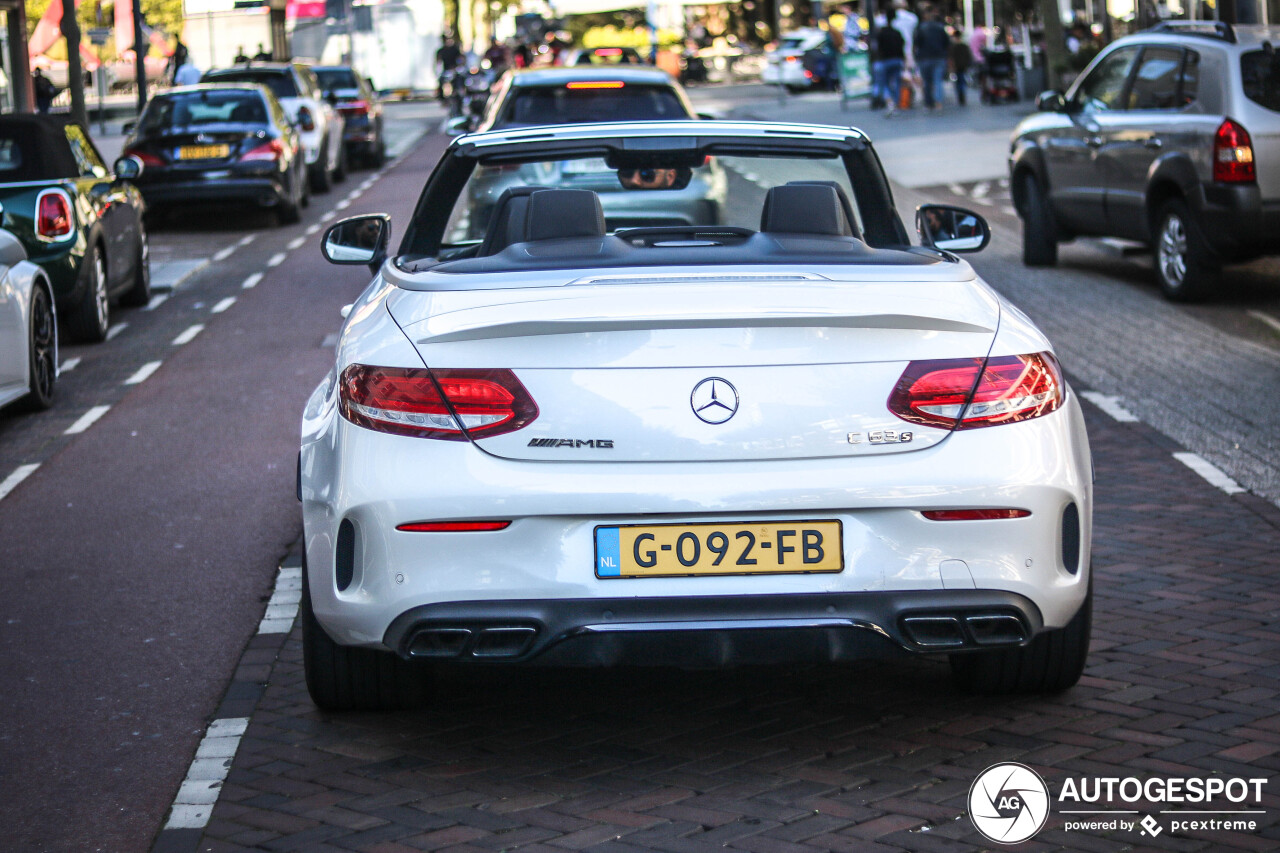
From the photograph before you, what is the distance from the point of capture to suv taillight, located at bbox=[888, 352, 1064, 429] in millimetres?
4055

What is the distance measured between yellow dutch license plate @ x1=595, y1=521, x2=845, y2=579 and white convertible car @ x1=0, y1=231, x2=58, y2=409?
240 inches

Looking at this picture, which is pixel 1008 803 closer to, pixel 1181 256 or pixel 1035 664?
pixel 1035 664

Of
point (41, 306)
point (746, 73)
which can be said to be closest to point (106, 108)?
point (746, 73)

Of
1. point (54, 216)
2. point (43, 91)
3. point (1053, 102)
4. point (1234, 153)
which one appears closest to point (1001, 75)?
point (43, 91)

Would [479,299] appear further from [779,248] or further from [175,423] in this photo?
[175,423]

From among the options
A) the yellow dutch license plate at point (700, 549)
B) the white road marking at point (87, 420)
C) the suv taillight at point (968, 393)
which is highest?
the suv taillight at point (968, 393)

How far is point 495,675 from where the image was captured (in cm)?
513

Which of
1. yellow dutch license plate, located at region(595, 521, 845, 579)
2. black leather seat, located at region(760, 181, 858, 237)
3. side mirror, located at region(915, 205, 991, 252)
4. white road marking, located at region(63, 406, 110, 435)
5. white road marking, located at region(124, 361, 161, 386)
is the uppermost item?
black leather seat, located at region(760, 181, 858, 237)

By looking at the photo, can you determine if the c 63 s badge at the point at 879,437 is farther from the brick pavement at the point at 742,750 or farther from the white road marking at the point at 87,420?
the white road marking at the point at 87,420

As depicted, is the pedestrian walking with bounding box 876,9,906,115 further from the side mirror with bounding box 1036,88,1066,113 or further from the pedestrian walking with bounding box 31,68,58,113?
the side mirror with bounding box 1036,88,1066,113

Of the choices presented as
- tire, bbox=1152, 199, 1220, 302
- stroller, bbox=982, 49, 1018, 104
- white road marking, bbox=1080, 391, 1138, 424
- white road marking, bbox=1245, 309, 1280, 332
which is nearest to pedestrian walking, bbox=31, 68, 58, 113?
stroller, bbox=982, 49, 1018, 104

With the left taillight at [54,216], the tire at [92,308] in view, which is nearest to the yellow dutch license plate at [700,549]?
the left taillight at [54,216]

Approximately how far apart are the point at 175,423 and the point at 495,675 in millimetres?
4904

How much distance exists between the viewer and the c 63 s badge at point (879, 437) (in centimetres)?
402
